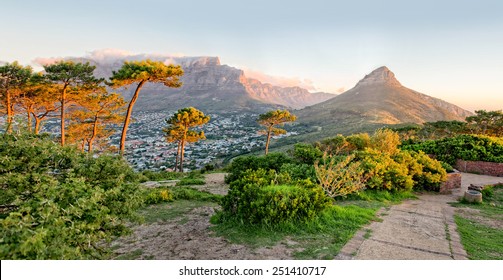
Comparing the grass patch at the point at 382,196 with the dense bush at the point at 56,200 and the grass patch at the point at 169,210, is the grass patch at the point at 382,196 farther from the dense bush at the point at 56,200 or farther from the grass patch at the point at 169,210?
the dense bush at the point at 56,200

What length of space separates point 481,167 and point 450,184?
5.08 metres

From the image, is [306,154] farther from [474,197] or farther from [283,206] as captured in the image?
[283,206]

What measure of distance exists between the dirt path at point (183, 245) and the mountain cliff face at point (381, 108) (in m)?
61.0

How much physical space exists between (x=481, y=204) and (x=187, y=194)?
377 inches

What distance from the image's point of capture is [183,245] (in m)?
5.00

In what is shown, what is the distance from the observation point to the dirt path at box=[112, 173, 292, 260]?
448cm

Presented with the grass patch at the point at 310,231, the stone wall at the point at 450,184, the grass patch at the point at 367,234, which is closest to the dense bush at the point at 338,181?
the grass patch at the point at 310,231

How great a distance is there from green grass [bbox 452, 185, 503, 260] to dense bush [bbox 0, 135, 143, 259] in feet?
18.7

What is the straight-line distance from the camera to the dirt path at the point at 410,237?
454cm

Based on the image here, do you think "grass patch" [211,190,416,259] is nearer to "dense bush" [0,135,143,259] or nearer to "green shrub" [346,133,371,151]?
"dense bush" [0,135,143,259]

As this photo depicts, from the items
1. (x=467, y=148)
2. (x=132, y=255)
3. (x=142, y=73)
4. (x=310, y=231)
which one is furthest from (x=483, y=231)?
(x=142, y=73)

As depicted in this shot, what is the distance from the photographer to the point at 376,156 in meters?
10.9

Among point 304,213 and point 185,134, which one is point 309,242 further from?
point 185,134

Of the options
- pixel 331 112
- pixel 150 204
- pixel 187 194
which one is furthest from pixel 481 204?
pixel 331 112
